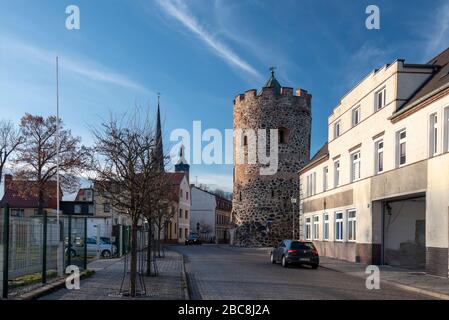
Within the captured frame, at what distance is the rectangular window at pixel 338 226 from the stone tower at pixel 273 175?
19707 millimetres

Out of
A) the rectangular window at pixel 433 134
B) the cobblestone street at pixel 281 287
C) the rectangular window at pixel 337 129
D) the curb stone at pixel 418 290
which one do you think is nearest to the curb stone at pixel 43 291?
the cobblestone street at pixel 281 287

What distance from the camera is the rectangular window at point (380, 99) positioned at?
2733 cm

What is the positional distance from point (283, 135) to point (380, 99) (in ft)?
93.3

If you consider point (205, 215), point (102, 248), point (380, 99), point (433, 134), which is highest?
point (380, 99)

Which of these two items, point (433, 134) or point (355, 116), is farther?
point (355, 116)

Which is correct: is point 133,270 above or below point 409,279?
above

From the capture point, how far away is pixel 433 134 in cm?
2195

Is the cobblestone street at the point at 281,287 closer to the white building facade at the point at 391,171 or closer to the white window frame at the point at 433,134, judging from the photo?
the white building facade at the point at 391,171

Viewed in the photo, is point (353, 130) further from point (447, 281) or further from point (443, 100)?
point (447, 281)

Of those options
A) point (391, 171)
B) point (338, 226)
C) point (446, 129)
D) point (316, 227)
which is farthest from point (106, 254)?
point (446, 129)

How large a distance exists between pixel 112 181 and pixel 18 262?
319 centimetres

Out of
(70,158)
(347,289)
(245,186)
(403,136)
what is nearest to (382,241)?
(403,136)

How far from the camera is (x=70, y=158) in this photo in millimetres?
52500

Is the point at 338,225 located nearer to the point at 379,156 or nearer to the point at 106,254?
the point at 379,156
